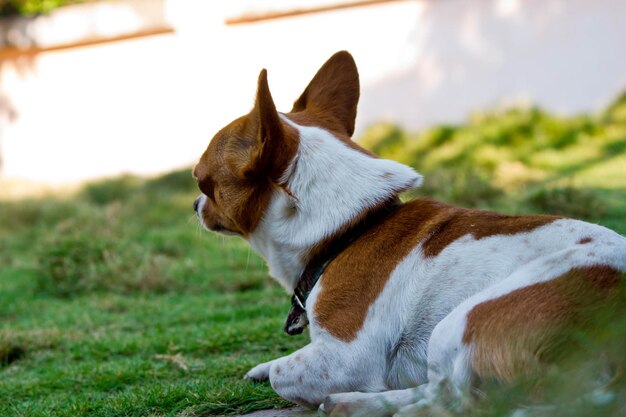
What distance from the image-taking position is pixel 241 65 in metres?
12.5

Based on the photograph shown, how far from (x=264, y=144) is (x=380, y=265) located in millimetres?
631

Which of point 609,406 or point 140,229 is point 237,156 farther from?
point 140,229

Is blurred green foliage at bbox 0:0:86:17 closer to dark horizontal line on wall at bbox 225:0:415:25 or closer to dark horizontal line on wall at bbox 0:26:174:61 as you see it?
dark horizontal line on wall at bbox 0:26:174:61

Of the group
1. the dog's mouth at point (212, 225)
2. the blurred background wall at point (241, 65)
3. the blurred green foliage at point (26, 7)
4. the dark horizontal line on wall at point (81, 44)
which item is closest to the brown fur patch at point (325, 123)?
the dog's mouth at point (212, 225)

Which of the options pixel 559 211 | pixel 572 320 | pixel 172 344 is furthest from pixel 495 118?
pixel 572 320

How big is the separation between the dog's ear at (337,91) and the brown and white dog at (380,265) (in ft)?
0.37

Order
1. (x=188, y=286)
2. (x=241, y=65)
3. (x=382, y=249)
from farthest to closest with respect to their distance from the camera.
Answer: (x=241, y=65)
(x=188, y=286)
(x=382, y=249)

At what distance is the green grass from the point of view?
3.64m

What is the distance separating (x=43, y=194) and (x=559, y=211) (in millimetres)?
6894

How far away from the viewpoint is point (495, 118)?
1080cm

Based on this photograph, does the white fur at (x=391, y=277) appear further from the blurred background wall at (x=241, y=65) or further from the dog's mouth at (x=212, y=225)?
the blurred background wall at (x=241, y=65)

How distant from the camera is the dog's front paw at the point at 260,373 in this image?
3.81m

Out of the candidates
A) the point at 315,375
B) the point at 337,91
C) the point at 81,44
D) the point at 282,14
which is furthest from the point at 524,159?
the point at 81,44

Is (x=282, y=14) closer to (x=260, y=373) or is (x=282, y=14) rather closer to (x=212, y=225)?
(x=212, y=225)
